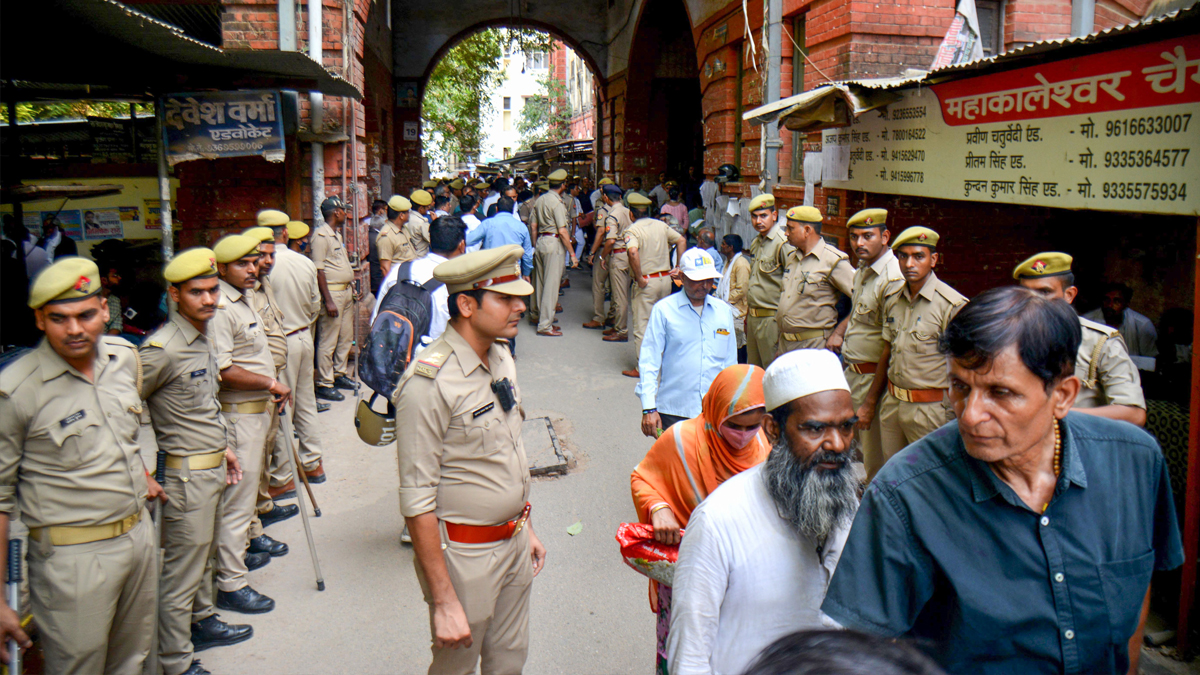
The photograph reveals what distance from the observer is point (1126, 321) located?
257 inches

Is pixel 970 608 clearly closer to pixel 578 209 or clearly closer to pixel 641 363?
pixel 641 363

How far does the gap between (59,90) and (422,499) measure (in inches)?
316

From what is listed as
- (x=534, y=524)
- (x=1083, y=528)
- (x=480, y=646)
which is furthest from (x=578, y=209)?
(x=1083, y=528)

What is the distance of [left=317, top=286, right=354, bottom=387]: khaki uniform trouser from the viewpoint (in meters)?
8.93

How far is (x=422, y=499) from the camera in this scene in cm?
288

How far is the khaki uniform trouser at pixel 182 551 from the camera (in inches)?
158

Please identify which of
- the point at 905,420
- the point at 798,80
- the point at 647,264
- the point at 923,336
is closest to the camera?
the point at 923,336

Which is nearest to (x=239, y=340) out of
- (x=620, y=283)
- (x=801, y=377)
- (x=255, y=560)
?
(x=255, y=560)

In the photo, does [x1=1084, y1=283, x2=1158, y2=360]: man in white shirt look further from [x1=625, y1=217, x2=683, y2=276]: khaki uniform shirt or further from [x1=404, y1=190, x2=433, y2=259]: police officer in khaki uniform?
[x1=404, y1=190, x2=433, y2=259]: police officer in khaki uniform

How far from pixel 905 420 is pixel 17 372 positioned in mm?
4477

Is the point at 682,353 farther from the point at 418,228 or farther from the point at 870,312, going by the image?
the point at 418,228

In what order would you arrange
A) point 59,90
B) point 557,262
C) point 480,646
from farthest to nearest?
point 557,262 < point 59,90 < point 480,646

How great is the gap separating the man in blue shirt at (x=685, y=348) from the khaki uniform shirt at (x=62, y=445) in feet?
9.24

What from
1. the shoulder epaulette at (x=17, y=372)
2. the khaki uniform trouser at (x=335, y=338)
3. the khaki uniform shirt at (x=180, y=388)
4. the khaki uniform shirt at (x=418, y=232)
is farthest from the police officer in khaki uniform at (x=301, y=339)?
the khaki uniform shirt at (x=418, y=232)
